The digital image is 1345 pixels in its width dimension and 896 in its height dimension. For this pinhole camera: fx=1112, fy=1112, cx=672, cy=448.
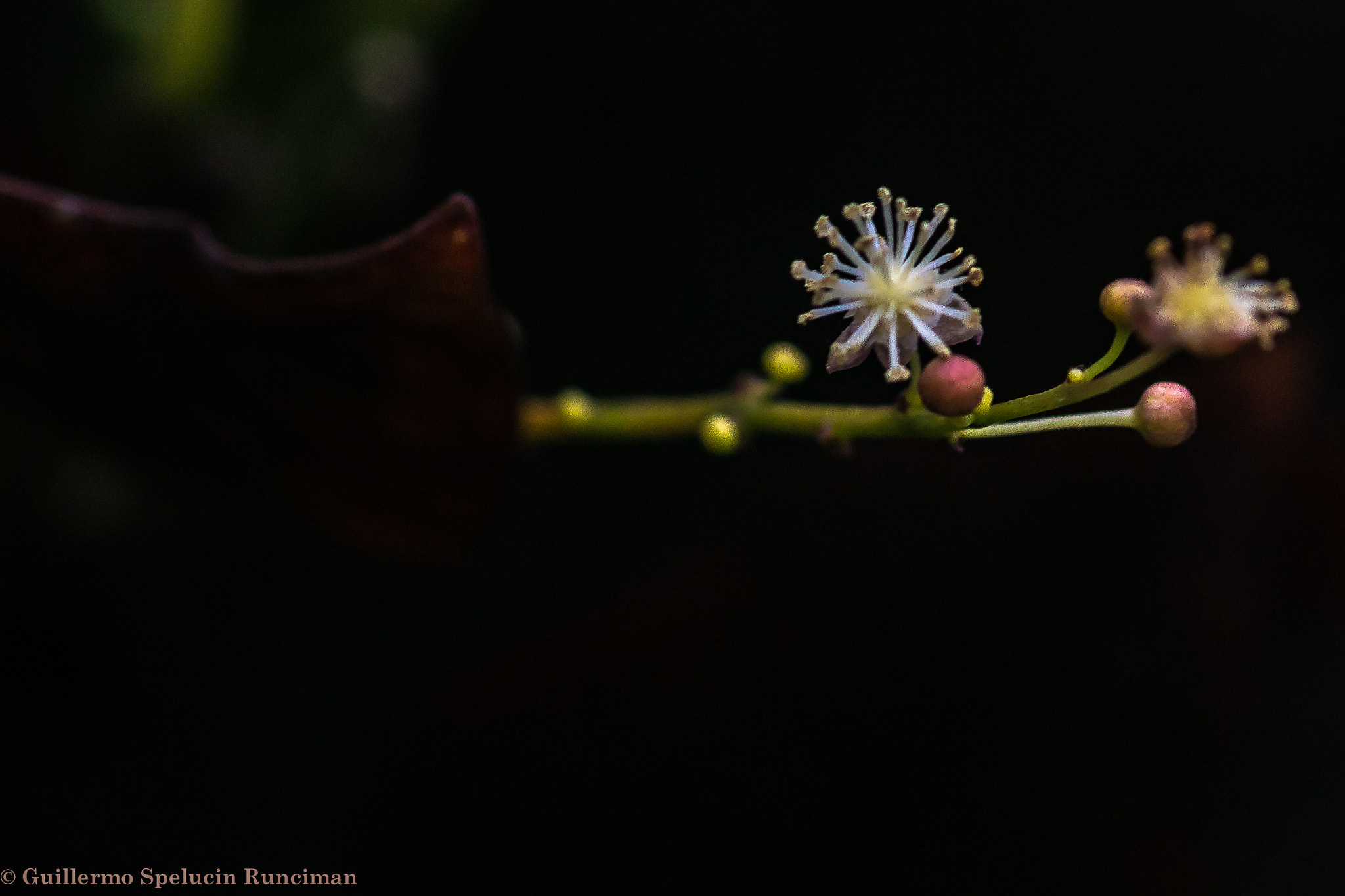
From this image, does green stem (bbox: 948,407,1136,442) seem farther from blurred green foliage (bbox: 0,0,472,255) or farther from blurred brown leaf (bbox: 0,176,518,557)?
blurred green foliage (bbox: 0,0,472,255)

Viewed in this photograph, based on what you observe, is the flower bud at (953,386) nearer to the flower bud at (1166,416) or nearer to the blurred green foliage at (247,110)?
the flower bud at (1166,416)

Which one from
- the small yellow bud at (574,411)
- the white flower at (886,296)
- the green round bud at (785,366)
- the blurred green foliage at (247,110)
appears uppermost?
the blurred green foliage at (247,110)

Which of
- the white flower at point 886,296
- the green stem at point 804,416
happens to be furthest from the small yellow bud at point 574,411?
the white flower at point 886,296

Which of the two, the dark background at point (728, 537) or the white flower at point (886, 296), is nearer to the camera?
the white flower at point (886, 296)

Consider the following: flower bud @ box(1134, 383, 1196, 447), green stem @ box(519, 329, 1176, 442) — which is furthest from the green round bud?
flower bud @ box(1134, 383, 1196, 447)

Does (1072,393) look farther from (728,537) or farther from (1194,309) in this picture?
(728,537)

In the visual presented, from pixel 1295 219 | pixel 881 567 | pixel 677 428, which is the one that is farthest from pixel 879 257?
pixel 1295 219

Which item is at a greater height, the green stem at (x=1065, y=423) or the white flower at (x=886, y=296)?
the white flower at (x=886, y=296)
